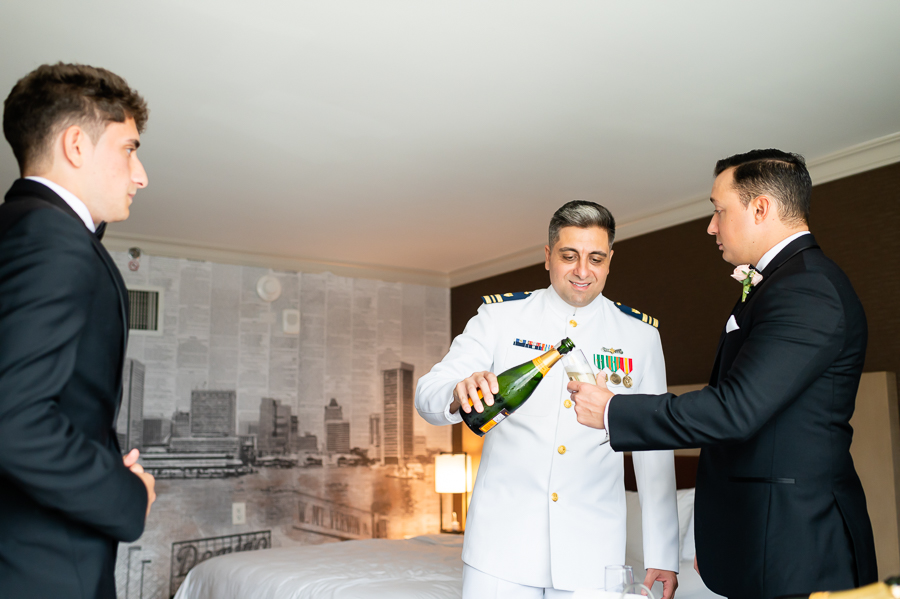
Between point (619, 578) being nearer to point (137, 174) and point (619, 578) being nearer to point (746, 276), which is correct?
point (746, 276)

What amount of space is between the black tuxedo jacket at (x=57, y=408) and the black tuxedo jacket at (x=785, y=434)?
1038 mm

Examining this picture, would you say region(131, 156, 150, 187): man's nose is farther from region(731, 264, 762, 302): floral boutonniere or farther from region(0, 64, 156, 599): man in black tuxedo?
region(731, 264, 762, 302): floral boutonniere

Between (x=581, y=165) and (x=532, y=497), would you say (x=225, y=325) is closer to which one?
(x=581, y=165)

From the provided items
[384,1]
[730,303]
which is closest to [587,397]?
[384,1]

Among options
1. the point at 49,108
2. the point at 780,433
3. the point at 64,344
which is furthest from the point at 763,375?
the point at 49,108

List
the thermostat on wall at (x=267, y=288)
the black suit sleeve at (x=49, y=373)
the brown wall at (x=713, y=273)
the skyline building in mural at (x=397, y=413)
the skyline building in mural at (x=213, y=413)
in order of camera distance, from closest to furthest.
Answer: the black suit sleeve at (x=49, y=373) < the brown wall at (x=713, y=273) < the skyline building in mural at (x=213, y=413) < the thermostat on wall at (x=267, y=288) < the skyline building in mural at (x=397, y=413)

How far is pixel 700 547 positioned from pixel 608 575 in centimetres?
58

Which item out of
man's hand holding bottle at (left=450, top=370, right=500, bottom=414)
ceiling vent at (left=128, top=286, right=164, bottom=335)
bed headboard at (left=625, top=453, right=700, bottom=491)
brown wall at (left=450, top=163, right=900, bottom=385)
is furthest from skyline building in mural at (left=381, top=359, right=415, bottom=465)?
man's hand holding bottle at (left=450, top=370, right=500, bottom=414)

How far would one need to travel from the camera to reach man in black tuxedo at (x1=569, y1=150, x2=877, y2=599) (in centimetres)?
150

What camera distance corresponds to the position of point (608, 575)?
1.23 metres

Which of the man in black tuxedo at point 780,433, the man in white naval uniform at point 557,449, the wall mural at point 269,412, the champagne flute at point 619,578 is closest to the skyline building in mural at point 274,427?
the wall mural at point 269,412

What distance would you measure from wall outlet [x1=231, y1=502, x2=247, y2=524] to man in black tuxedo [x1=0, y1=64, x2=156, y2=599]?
449 centimetres

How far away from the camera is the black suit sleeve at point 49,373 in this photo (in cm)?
104

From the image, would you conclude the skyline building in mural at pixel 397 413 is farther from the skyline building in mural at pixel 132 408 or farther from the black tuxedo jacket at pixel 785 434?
the black tuxedo jacket at pixel 785 434
